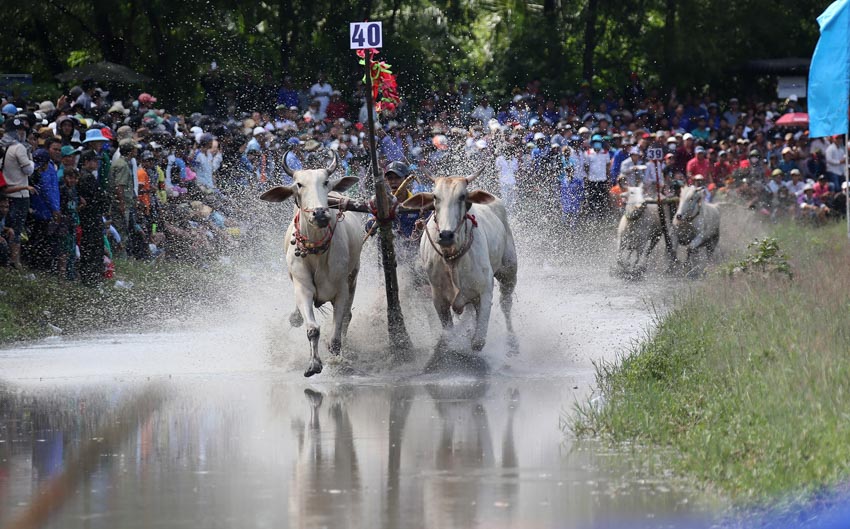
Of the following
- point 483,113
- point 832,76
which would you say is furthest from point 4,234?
point 483,113

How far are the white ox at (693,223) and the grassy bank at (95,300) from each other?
7.93 m

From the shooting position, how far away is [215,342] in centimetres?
1539

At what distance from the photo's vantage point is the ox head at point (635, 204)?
23812 mm

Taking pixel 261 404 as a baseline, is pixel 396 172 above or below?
above

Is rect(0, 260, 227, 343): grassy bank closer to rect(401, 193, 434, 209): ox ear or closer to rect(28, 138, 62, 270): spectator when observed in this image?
rect(28, 138, 62, 270): spectator

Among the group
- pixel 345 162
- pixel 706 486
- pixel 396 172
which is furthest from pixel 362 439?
pixel 345 162

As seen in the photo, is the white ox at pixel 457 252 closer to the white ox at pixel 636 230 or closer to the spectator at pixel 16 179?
the spectator at pixel 16 179

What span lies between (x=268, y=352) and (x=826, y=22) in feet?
33.1

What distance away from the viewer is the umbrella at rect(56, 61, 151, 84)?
2538 cm

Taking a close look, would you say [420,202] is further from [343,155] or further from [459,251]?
[343,155]

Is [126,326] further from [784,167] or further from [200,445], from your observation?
[784,167]

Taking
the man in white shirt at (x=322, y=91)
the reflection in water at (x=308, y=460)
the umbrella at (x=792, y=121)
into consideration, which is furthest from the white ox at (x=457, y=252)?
the umbrella at (x=792, y=121)

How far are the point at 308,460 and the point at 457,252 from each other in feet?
14.8

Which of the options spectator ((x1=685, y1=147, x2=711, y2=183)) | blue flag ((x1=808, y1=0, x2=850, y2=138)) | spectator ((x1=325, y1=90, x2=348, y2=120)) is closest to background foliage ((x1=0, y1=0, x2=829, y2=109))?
spectator ((x1=325, y1=90, x2=348, y2=120))
